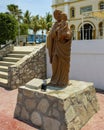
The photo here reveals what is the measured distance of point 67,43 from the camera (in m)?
5.85

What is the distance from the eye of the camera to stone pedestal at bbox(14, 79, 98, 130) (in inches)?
202

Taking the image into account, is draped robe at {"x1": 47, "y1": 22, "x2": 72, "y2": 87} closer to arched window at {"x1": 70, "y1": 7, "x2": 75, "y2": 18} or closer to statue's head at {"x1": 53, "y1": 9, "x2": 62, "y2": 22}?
statue's head at {"x1": 53, "y1": 9, "x2": 62, "y2": 22}

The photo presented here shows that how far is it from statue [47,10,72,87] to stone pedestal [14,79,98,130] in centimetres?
38

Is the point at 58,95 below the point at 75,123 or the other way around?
the other way around

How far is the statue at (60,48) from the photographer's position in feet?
19.1

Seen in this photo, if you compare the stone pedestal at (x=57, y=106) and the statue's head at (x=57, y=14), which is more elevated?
the statue's head at (x=57, y=14)

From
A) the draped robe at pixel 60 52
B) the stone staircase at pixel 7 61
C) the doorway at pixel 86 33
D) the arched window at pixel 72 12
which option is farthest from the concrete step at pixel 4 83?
the arched window at pixel 72 12

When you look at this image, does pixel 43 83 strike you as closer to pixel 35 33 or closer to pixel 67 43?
pixel 67 43

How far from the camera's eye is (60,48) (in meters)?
5.87

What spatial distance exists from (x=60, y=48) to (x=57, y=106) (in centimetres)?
171

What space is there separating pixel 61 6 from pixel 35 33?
795 cm

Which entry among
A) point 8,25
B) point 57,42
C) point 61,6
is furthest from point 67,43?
point 61,6

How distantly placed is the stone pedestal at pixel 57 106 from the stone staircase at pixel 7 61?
4.32 m

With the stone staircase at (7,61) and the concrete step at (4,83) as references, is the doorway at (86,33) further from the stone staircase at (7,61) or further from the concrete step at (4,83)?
the concrete step at (4,83)
